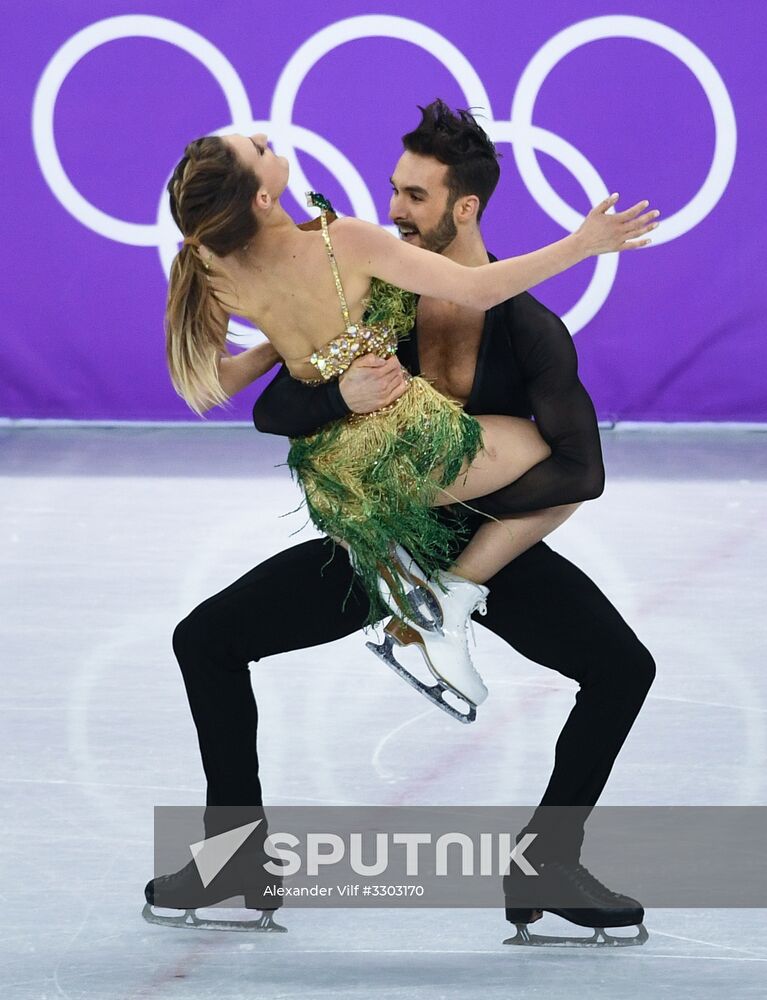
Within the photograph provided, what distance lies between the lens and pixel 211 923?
307 cm

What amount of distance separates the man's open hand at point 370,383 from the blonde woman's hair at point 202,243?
0.25 m

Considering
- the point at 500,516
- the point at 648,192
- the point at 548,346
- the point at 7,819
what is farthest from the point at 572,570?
the point at 648,192

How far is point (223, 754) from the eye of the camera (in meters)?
3.04

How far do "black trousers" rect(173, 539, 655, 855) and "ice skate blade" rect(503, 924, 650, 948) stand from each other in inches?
6.3

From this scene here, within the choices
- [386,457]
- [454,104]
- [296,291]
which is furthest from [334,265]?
[454,104]

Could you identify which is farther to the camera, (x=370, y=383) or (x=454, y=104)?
(x=454, y=104)

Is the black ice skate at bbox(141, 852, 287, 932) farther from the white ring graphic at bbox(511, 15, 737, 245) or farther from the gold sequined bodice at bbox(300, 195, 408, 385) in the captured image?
the white ring graphic at bbox(511, 15, 737, 245)

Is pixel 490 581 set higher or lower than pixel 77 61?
lower

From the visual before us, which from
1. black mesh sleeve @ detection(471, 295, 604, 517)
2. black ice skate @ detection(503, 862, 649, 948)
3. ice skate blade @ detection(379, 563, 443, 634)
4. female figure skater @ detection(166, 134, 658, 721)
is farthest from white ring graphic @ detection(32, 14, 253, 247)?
black ice skate @ detection(503, 862, 649, 948)

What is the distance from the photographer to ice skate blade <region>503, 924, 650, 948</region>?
2990mm

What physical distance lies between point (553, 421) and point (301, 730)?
1.55 m

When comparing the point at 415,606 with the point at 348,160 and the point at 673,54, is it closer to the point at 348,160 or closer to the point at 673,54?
the point at 348,160

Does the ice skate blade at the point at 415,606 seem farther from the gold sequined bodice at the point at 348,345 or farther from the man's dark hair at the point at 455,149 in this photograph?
the man's dark hair at the point at 455,149

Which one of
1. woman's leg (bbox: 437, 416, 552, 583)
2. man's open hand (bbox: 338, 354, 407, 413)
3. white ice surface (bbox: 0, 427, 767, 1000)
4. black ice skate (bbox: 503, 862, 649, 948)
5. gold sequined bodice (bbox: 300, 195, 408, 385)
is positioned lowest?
white ice surface (bbox: 0, 427, 767, 1000)
